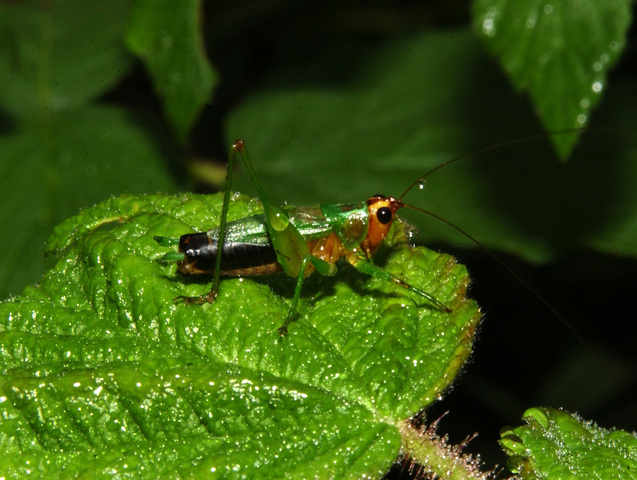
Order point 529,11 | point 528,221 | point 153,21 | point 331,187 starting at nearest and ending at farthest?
1. point 529,11
2. point 153,21
3. point 528,221
4. point 331,187

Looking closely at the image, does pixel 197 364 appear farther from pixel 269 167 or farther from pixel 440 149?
pixel 440 149

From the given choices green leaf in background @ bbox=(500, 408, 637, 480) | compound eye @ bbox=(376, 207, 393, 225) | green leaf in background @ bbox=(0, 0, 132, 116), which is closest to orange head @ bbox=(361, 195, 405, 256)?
compound eye @ bbox=(376, 207, 393, 225)

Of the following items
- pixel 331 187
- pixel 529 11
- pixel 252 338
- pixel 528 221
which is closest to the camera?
pixel 252 338

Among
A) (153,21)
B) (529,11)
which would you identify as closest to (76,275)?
(153,21)

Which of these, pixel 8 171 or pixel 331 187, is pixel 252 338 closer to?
pixel 331 187

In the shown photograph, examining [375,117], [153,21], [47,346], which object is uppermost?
[153,21]

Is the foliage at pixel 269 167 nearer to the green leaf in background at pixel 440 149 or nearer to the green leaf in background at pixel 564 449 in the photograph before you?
the green leaf in background at pixel 440 149

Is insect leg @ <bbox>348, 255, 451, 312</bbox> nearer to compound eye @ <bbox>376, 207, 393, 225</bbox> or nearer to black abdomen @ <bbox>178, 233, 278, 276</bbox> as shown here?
compound eye @ <bbox>376, 207, 393, 225</bbox>

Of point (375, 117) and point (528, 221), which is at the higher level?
point (375, 117)
